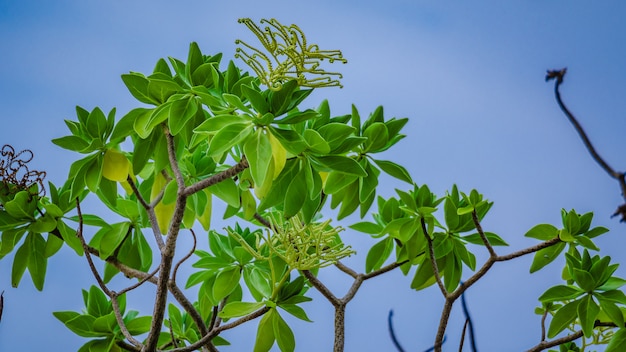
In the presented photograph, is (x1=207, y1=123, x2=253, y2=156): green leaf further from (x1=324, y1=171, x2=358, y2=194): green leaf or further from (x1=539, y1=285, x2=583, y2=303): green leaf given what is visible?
(x1=539, y1=285, x2=583, y2=303): green leaf

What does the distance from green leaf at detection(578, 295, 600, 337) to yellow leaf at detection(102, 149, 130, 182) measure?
0.60 m

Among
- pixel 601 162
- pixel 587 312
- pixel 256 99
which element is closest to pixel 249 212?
pixel 256 99

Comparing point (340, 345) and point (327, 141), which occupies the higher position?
point (327, 141)

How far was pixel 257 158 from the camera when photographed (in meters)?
0.70

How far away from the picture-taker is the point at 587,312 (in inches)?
36.4

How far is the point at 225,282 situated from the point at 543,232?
1.42 feet

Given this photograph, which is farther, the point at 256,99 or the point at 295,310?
the point at 295,310

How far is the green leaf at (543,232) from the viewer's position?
0.97 metres

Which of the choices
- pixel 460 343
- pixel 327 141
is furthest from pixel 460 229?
pixel 327 141

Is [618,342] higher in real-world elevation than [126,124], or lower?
lower

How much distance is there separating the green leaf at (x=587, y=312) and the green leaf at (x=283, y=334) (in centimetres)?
37

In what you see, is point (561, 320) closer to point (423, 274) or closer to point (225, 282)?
point (423, 274)

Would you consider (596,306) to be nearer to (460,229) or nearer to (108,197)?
(460,229)

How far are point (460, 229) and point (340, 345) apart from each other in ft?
0.79
